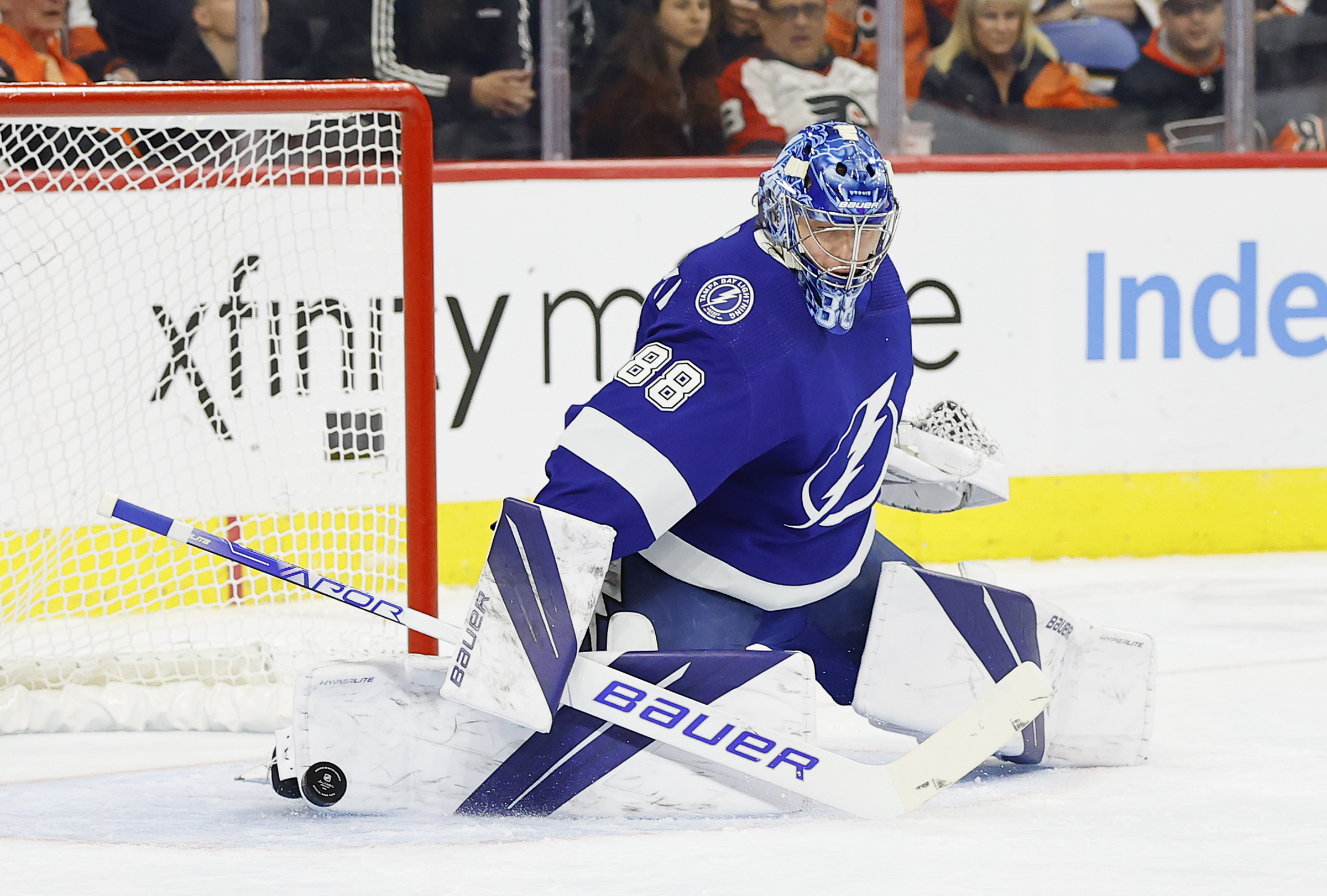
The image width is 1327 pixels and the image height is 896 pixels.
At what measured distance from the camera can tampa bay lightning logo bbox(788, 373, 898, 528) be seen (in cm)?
218

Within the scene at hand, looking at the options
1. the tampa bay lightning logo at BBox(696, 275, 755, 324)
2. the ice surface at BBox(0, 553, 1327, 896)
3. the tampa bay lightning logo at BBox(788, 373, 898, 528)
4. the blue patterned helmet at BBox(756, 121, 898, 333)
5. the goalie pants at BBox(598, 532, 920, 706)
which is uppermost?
the blue patterned helmet at BBox(756, 121, 898, 333)

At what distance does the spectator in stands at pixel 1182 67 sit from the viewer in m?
4.45

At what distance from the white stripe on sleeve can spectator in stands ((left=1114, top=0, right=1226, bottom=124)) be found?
2.95 m

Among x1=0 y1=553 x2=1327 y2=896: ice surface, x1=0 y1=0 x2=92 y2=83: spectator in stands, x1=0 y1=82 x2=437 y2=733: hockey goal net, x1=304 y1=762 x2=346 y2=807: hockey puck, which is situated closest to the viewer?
x1=0 y1=553 x2=1327 y2=896: ice surface

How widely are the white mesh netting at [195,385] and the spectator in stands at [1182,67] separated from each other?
2140 mm

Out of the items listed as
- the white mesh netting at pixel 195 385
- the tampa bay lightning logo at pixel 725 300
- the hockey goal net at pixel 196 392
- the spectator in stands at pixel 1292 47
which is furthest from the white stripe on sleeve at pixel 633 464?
the spectator in stands at pixel 1292 47

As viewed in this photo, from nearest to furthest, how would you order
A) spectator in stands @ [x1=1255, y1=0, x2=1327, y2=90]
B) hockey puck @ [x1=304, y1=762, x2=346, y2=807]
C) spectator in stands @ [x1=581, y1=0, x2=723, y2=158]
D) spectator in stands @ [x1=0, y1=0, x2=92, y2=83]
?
hockey puck @ [x1=304, y1=762, x2=346, y2=807]
spectator in stands @ [x1=0, y1=0, x2=92, y2=83]
spectator in stands @ [x1=581, y1=0, x2=723, y2=158]
spectator in stands @ [x1=1255, y1=0, x2=1327, y2=90]

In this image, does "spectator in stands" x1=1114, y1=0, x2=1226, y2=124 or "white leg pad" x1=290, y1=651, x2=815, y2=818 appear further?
"spectator in stands" x1=1114, y1=0, x2=1226, y2=124

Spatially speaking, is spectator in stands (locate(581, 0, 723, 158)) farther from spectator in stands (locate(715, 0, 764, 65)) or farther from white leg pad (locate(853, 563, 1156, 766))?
white leg pad (locate(853, 563, 1156, 766))

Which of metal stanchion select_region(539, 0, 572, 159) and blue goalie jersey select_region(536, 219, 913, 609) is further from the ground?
metal stanchion select_region(539, 0, 572, 159)

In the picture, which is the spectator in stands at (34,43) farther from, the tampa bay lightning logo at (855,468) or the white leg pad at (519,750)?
the tampa bay lightning logo at (855,468)

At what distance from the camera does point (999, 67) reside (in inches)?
174

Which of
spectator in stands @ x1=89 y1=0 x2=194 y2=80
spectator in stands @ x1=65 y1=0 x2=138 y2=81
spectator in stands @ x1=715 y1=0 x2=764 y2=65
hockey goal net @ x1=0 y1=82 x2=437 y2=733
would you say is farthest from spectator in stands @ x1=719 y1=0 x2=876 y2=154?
spectator in stands @ x1=65 y1=0 x2=138 y2=81

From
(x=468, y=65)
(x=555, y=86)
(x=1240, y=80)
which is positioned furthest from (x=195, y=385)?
(x=1240, y=80)
